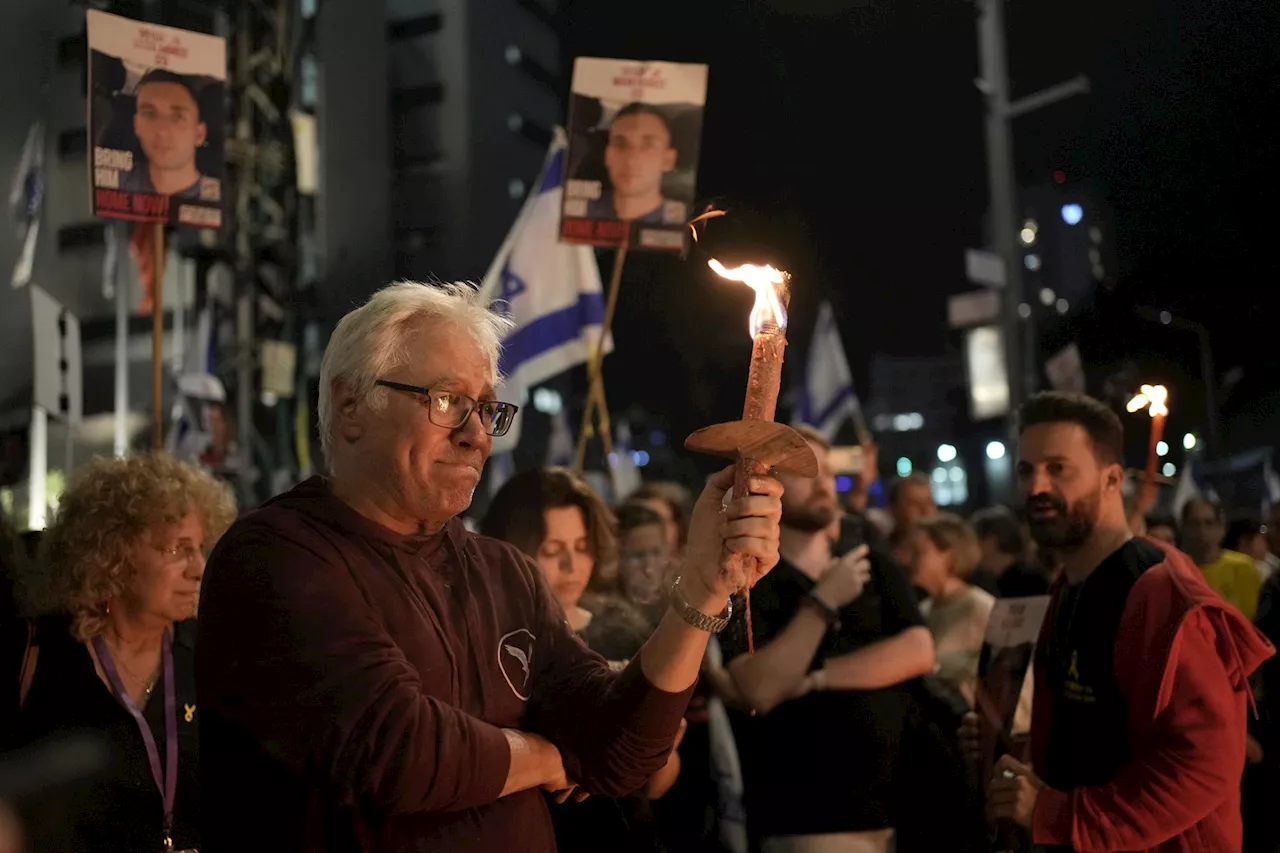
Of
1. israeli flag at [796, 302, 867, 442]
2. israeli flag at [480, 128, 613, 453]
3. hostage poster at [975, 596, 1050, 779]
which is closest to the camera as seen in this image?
hostage poster at [975, 596, 1050, 779]

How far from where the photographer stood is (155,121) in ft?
18.4

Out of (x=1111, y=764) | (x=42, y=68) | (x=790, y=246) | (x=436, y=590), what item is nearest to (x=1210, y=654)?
(x=1111, y=764)

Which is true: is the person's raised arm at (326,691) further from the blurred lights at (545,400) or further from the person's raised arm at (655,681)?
the blurred lights at (545,400)

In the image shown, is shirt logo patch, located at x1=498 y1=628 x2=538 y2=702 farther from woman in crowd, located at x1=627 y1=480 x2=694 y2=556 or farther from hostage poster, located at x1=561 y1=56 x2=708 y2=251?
hostage poster, located at x1=561 y1=56 x2=708 y2=251

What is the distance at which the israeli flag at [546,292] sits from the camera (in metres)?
7.16

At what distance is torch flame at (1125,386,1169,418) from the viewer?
175 inches

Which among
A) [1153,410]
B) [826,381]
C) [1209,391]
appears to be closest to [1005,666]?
[1153,410]

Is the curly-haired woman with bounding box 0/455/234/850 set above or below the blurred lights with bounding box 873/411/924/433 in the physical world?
above

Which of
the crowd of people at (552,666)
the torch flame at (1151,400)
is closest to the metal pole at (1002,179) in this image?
the crowd of people at (552,666)

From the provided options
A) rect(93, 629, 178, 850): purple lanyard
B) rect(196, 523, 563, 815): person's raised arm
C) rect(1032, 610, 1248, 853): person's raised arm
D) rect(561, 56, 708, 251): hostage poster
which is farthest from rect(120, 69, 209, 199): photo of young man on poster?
rect(1032, 610, 1248, 853): person's raised arm

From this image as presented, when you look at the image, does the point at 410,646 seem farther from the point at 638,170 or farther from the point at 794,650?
the point at 638,170

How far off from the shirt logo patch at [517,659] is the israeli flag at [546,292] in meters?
4.75

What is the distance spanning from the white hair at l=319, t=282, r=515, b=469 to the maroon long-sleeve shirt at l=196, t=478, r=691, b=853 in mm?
221

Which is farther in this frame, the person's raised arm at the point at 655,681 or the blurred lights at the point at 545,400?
the blurred lights at the point at 545,400
